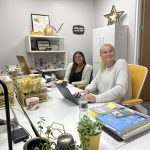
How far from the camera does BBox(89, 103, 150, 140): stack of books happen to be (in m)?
0.98

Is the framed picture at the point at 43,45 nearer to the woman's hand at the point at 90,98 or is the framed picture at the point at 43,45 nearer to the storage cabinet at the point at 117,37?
the storage cabinet at the point at 117,37

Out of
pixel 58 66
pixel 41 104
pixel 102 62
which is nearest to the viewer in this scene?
pixel 41 104

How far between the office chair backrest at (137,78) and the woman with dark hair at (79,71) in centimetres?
134

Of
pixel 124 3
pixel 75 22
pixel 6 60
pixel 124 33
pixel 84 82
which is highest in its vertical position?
pixel 124 3

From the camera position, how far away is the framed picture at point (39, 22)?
12.8 feet

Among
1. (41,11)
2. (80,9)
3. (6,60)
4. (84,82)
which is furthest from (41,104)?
(80,9)

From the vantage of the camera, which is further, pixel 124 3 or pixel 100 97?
pixel 124 3

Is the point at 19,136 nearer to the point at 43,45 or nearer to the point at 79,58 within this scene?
the point at 79,58

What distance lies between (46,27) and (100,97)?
8.79 feet

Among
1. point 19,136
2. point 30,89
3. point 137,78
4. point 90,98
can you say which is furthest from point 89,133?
point 137,78

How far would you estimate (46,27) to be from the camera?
3850 millimetres

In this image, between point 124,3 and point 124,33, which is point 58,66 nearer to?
point 124,33

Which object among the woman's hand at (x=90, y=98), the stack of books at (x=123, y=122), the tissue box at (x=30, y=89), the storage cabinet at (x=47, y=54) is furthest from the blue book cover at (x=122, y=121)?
the storage cabinet at (x=47, y=54)

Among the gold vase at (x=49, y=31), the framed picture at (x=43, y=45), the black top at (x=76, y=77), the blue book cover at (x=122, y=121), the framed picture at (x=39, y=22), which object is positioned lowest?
the black top at (x=76, y=77)
